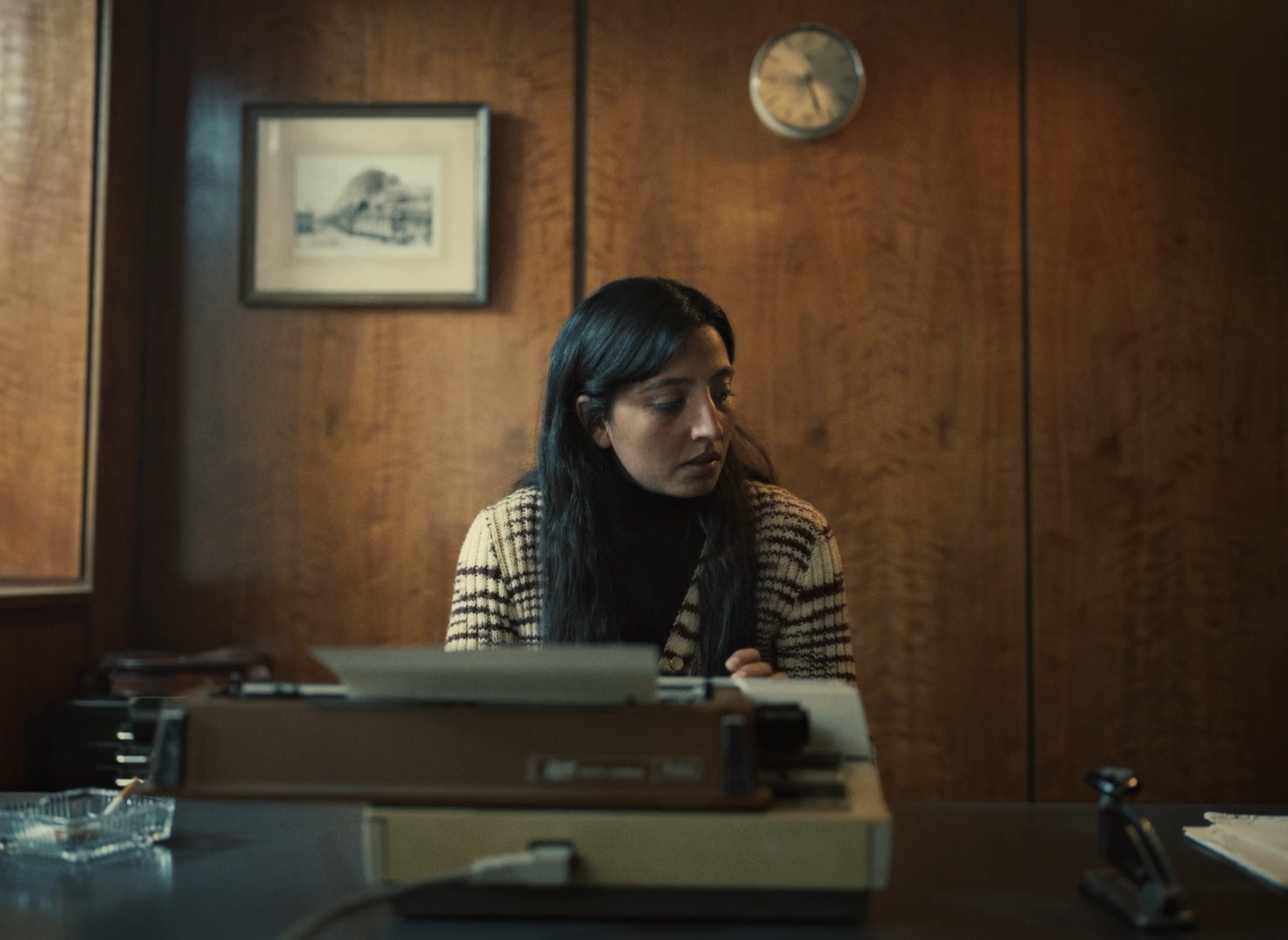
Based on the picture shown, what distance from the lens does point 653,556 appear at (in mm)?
1815

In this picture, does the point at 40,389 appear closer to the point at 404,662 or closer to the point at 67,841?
the point at 67,841

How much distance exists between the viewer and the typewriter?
83cm

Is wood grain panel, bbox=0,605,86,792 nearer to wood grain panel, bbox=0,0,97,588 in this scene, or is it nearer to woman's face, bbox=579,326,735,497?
wood grain panel, bbox=0,0,97,588

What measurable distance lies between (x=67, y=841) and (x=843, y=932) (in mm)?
681

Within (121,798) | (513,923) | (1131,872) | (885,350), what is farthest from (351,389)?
(1131,872)

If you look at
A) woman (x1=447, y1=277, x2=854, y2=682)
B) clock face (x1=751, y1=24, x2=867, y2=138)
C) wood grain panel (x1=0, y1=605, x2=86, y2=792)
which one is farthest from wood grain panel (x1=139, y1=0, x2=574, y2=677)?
woman (x1=447, y1=277, x2=854, y2=682)

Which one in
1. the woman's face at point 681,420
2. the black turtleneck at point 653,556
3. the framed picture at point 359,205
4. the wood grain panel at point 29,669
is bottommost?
the wood grain panel at point 29,669

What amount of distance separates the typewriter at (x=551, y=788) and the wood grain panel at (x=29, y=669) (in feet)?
5.99

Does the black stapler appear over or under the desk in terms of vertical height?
over

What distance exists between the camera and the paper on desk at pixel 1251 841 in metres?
1.01

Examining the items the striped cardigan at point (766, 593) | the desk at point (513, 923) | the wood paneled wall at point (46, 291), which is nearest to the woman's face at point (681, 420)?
the striped cardigan at point (766, 593)

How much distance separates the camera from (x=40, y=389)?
2.71 meters

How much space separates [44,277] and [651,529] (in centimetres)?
173

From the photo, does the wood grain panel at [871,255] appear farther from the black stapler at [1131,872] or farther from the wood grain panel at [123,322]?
the black stapler at [1131,872]
